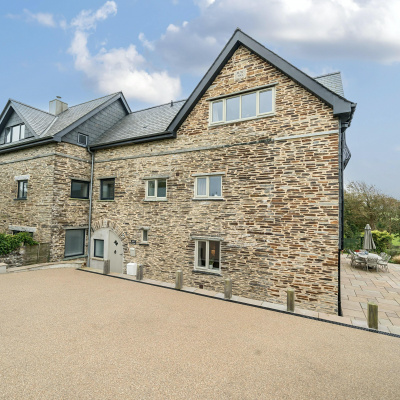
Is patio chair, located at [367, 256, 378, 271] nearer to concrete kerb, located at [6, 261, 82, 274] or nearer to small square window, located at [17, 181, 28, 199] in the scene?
concrete kerb, located at [6, 261, 82, 274]

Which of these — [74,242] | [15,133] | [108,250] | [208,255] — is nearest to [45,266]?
[74,242]

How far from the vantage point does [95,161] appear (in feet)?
48.7

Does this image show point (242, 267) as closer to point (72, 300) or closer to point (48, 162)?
point (72, 300)

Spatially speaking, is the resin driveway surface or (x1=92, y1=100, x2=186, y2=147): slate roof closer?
the resin driveway surface

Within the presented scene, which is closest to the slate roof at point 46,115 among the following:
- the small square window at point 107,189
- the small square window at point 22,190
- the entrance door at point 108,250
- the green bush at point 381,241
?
the small square window at point 22,190

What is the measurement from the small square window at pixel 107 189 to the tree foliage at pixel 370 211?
83.6ft

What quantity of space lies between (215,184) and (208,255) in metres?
3.21

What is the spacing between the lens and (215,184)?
422 inches

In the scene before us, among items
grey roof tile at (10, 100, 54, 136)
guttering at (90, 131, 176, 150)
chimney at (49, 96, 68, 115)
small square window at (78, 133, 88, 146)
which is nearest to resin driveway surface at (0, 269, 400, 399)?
guttering at (90, 131, 176, 150)

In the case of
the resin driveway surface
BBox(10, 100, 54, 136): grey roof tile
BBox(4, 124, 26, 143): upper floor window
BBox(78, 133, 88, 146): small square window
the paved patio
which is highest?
BBox(10, 100, 54, 136): grey roof tile

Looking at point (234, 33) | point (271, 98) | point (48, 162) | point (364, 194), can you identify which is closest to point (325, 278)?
point (271, 98)

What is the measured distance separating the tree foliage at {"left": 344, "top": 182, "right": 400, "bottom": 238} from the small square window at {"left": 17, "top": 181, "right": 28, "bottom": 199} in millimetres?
30243

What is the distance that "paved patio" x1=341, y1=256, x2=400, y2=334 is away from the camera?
7.86 meters

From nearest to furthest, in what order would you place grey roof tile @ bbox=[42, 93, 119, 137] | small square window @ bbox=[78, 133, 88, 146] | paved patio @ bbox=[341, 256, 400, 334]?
paved patio @ bbox=[341, 256, 400, 334], small square window @ bbox=[78, 133, 88, 146], grey roof tile @ bbox=[42, 93, 119, 137]
